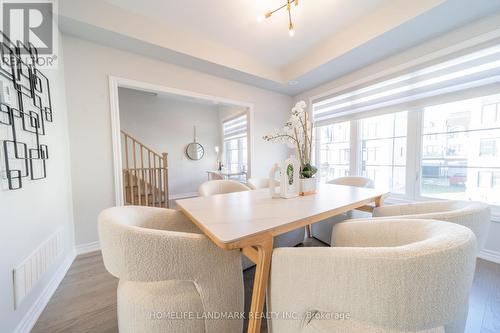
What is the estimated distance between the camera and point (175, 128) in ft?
16.7

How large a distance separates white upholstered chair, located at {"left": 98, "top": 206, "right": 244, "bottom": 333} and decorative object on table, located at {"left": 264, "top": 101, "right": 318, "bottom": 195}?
0.88 m

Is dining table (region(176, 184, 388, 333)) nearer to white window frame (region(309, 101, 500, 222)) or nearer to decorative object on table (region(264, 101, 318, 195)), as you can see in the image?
decorative object on table (region(264, 101, 318, 195))

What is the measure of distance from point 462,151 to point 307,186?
6.37 ft

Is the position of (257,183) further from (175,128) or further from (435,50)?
(175,128)

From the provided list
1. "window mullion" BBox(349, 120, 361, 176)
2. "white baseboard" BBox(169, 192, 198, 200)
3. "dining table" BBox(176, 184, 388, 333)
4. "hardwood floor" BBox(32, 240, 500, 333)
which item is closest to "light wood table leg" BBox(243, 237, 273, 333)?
"dining table" BBox(176, 184, 388, 333)

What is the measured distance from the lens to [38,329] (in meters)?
1.12

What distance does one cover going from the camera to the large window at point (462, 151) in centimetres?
183

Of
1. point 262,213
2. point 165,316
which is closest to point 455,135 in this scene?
point 262,213

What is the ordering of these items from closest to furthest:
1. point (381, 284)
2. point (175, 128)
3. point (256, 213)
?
point (381, 284) → point (256, 213) → point (175, 128)

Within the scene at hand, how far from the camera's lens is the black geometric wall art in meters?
1.04

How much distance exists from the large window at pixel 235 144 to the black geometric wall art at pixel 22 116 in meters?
3.80

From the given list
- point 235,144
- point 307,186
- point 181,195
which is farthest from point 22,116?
point 235,144

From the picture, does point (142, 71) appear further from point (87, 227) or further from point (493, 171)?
point (493, 171)

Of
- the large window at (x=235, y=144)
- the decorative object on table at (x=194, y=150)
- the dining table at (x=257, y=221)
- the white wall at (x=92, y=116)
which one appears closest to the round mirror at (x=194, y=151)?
the decorative object on table at (x=194, y=150)
